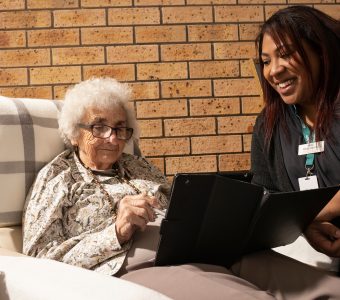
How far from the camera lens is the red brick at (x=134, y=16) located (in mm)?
2631

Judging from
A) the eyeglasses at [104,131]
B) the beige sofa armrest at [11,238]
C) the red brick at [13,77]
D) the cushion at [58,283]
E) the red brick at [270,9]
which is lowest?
the beige sofa armrest at [11,238]

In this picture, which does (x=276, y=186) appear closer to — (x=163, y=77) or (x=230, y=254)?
(x=230, y=254)

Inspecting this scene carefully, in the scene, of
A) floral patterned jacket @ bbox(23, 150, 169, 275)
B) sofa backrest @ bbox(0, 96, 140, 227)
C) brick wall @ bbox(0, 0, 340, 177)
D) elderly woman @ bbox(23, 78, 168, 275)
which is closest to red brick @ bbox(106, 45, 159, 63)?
brick wall @ bbox(0, 0, 340, 177)

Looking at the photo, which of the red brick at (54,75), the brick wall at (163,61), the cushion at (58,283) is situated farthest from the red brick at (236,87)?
the cushion at (58,283)

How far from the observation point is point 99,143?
1.72 m

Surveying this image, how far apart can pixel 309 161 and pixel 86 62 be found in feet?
4.73

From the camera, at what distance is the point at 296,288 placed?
124cm

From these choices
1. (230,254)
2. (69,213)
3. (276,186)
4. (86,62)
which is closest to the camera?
(230,254)

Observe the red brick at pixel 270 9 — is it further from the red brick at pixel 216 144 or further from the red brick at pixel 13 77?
the red brick at pixel 13 77

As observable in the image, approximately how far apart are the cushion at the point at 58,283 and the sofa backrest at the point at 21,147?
25.6 inches

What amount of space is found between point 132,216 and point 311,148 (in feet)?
1.95

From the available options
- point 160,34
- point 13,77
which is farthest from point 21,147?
point 160,34

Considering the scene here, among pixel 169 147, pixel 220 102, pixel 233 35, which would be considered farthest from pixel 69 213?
pixel 233 35

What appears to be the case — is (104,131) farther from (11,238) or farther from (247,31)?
(247,31)
